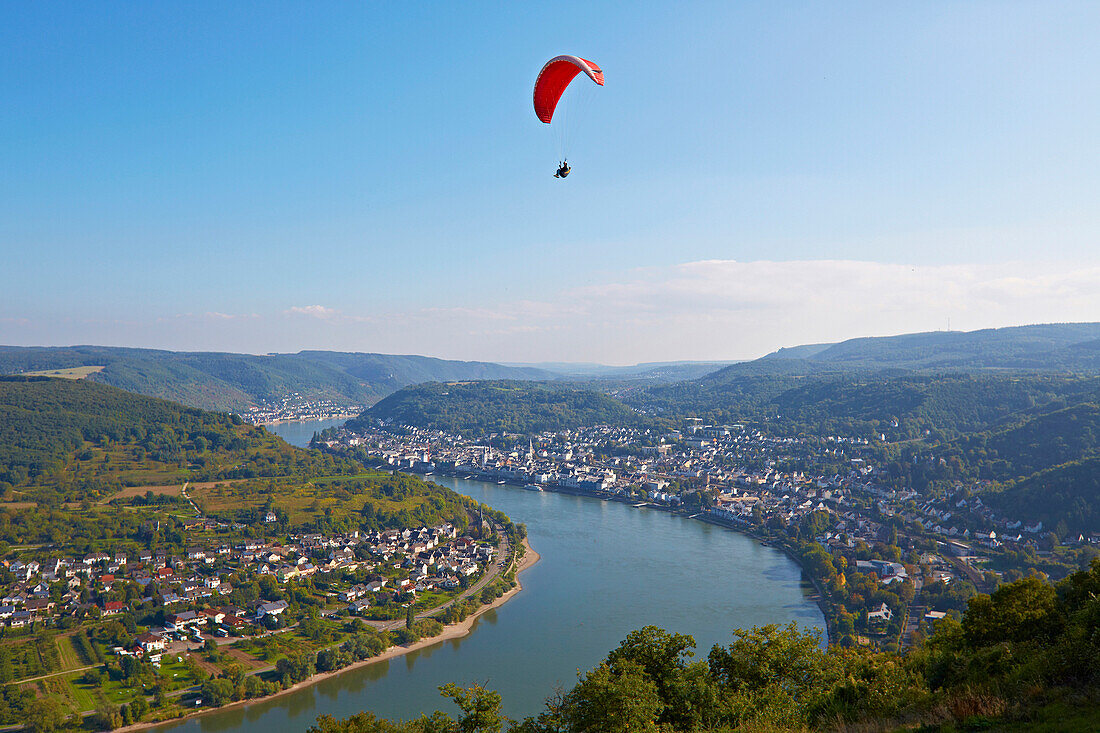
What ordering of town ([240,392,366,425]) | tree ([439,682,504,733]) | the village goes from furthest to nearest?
town ([240,392,366,425]) → the village → tree ([439,682,504,733])

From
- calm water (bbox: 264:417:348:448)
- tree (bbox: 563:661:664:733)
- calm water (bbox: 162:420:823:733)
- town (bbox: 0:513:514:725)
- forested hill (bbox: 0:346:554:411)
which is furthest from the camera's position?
forested hill (bbox: 0:346:554:411)

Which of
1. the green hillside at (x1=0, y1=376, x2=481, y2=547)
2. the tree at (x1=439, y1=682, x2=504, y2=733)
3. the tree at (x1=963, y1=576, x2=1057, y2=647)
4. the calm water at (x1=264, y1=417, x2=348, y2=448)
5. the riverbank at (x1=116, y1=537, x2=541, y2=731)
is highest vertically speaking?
the tree at (x1=963, y1=576, x2=1057, y2=647)

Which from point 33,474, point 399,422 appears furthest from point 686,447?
point 33,474

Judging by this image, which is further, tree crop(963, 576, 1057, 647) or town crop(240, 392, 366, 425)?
town crop(240, 392, 366, 425)

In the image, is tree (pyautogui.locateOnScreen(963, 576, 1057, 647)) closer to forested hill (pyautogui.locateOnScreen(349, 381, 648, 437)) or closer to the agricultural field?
forested hill (pyautogui.locateOnScreen(349, 381, 648, 437))

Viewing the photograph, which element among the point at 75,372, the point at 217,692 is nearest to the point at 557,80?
→ the point at 217,692

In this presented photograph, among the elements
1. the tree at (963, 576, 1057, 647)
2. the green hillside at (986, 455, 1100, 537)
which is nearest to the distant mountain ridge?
the green hillside at (986, 455, 1100, 537)

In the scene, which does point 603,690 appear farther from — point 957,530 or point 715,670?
point 957,530
